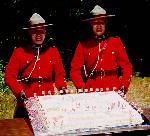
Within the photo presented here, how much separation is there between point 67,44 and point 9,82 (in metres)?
8.84

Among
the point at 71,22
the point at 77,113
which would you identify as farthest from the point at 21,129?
the point at 71,22

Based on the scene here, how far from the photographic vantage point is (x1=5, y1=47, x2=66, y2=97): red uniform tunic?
20.0ft

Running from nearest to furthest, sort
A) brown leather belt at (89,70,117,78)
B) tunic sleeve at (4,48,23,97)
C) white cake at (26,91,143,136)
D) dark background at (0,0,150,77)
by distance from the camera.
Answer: white cake at (26,91,143,136) < tunic sleeve at (4,48,23,97) < brown leather belt at (89,70,117,78) < dark background at (0,0,150,77)

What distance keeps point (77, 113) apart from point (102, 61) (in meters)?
1.96

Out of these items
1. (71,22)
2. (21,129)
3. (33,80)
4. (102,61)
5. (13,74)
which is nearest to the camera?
(21,129)

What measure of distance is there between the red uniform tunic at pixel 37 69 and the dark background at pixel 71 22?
7.91 m

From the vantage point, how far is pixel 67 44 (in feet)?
48.4

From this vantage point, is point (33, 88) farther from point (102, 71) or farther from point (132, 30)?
point (132, 30)

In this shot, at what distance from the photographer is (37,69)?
20.3 feet

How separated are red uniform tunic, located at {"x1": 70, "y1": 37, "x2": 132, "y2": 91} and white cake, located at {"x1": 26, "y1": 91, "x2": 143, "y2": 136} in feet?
3.94

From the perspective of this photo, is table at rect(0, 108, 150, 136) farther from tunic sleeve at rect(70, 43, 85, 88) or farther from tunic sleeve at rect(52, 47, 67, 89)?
tunic sleeve at rect(70, 43, 85, 88)

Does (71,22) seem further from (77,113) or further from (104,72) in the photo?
(77,113)

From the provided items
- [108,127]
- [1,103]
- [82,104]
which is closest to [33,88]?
[82,104]

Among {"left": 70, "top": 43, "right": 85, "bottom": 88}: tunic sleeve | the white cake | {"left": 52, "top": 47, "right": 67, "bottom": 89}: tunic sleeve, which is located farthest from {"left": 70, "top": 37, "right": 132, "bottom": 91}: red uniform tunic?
the white cake
